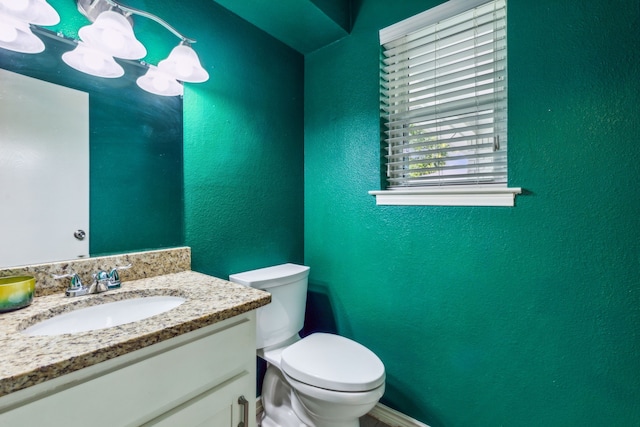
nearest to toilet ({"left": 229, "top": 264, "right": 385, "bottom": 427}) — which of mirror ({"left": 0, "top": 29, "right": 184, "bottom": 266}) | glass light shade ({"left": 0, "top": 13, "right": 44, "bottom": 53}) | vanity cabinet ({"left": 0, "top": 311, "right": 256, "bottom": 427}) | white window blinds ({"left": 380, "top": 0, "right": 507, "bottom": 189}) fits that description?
vanity cabinet ({"left": 0, "top": 311, "right": 256, "bottom": 427})

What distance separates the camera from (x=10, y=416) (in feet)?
1.65

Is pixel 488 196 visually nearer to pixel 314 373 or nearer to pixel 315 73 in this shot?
pixel 314 373

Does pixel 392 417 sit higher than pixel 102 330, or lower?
lower

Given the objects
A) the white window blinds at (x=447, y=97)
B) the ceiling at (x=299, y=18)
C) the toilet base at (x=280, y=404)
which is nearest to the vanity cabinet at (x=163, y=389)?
the toilet base at (x=280, y=404)

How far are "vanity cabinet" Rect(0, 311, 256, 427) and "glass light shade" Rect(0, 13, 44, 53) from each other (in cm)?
101

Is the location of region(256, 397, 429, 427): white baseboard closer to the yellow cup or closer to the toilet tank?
the toilet tank

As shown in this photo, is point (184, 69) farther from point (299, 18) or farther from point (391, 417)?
point (391, 417)

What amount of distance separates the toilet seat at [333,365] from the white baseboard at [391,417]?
0.46 m

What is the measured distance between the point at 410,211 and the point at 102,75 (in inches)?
55.4

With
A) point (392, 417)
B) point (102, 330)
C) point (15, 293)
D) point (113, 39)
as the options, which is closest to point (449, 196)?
point (392, 417)

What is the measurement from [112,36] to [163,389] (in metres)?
1.11

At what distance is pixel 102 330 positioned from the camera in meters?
0.67

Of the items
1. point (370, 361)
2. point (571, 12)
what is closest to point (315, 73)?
point (571, 12)

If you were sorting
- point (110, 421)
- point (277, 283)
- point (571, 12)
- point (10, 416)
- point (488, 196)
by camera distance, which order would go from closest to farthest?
point (10, 416), point (110, 421), point (571, 12), point (488, 196), point (277, 283)
